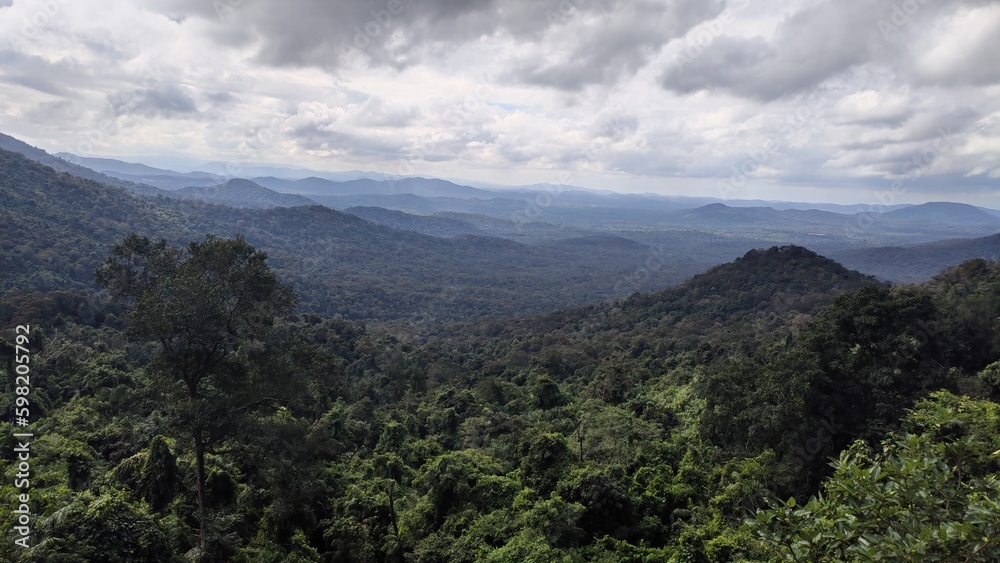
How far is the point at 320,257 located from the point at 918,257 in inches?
7422

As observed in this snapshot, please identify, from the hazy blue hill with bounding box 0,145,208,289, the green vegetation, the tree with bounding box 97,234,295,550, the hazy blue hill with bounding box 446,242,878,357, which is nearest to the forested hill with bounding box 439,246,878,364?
the hazy blue hill with bounding box 446,242,878,357

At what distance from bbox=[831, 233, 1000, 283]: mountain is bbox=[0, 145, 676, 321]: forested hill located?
6633cm

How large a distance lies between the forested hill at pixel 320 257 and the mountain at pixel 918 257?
66.3 metres

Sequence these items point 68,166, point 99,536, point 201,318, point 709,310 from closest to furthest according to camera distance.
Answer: point 99,536
point 201,318
point 709,310
point 68,166

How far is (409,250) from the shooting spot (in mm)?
180500

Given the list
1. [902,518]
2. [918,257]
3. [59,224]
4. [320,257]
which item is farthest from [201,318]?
[918,257]

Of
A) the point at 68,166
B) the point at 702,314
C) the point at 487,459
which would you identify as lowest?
the point at 702,314

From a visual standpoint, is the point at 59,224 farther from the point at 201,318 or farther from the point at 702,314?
the point at 702,314

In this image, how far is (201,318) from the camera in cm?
1130

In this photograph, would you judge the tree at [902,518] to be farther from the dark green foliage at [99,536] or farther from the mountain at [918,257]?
the mountain at [918,257]

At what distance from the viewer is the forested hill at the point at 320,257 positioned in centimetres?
6575

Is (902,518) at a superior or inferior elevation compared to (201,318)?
superior

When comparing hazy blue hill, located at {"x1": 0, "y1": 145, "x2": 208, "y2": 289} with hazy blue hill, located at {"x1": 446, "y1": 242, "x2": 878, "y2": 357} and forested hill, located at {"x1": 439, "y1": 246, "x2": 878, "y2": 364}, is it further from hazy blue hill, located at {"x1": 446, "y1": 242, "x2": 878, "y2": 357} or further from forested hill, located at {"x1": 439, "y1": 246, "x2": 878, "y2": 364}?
hazy blue hill, located at {"x1": 446, "y1": 242, "x2": 878, "y2": 357}

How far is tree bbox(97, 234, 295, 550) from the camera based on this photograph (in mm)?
11281
